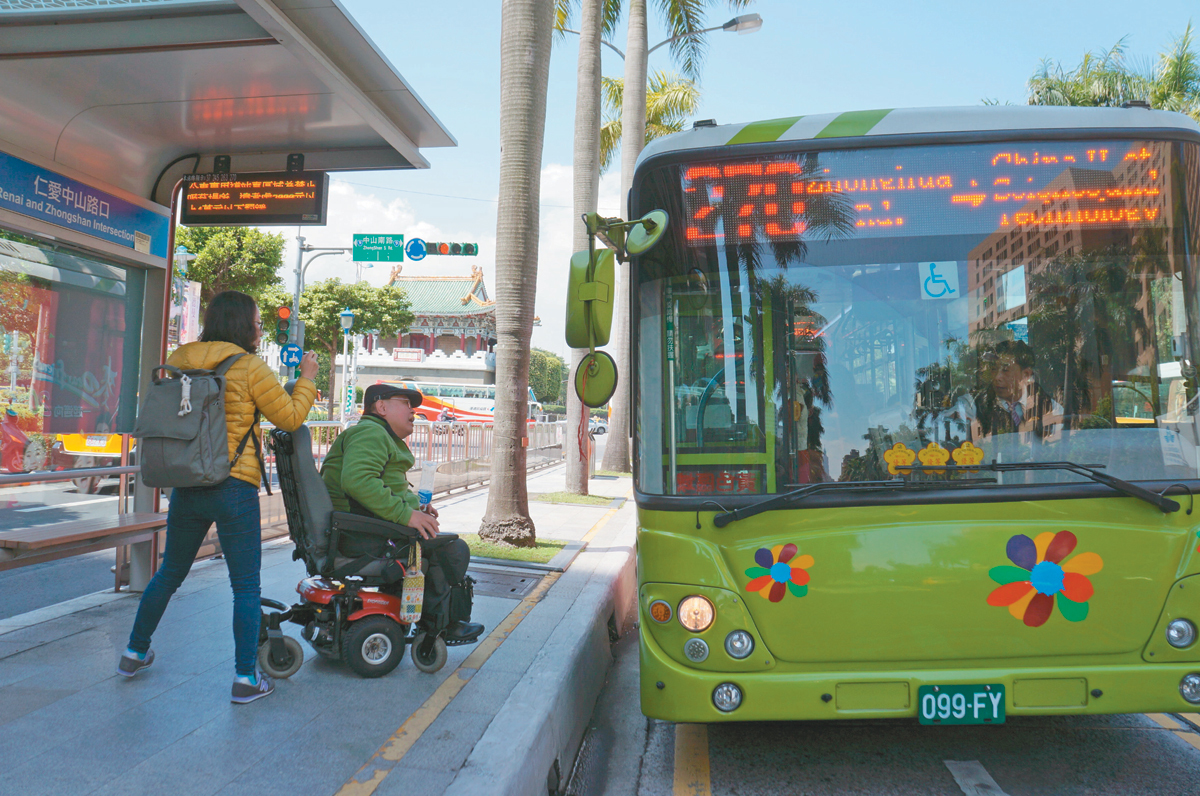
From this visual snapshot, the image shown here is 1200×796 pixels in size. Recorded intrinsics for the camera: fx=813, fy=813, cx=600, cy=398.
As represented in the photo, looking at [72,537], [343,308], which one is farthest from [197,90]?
[343,308]

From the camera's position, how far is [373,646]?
428 cm

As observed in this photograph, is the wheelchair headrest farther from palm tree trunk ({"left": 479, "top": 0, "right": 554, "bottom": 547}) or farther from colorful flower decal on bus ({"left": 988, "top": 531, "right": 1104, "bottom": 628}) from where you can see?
palm tree trunk ({"left": 479, "top": 0, "right": 554, "bottom": 547})

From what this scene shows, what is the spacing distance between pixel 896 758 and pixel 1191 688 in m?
1.23

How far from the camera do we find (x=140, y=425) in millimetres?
3654

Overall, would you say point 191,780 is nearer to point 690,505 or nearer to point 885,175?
point 690,505

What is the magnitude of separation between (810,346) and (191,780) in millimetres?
2924

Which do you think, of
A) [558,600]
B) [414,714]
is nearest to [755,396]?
[414,714]

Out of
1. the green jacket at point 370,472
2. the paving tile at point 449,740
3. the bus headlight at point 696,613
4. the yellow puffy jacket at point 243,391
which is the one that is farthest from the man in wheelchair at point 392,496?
the bus headlight at point 696,613

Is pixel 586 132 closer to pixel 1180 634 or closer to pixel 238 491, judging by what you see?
pixel 238 491

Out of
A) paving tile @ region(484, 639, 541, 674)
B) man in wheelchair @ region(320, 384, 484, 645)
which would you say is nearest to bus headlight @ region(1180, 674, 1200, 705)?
paving tile @ region(484, 639, 541, 674)

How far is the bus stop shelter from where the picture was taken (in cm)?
443

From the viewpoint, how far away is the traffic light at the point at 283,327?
41.3 feet

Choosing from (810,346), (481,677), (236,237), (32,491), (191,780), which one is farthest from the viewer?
(236,237)

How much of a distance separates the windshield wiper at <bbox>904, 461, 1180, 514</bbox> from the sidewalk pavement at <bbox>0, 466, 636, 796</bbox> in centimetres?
205
